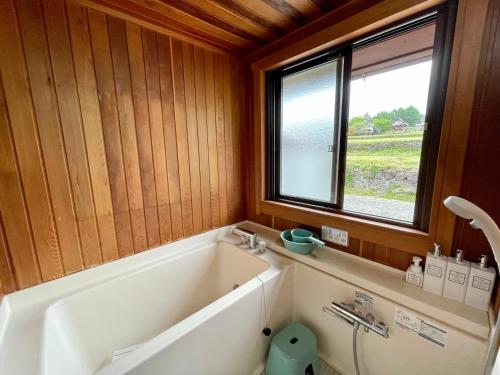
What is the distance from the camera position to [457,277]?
34.6 inches

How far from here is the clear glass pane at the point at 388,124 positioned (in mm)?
1081

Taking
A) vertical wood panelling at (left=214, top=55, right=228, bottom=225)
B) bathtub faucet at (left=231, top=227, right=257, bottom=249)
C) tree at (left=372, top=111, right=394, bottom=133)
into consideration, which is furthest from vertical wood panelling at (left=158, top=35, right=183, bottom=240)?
tree at (left=372, top=111, right=394, bottom=133)

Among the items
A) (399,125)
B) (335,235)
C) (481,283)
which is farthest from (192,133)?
(481,283)

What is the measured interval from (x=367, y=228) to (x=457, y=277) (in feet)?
1.30

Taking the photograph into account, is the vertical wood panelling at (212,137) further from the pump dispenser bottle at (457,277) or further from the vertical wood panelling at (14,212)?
the pump dispenser bottle at (457,277)

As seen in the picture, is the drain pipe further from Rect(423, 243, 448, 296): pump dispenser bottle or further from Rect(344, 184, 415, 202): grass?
Rect(344, 184, 415, 202): grass

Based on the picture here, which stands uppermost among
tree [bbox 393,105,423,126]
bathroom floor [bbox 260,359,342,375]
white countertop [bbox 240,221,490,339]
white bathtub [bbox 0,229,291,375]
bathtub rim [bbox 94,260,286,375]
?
tree [bbox 393,105,423,126]

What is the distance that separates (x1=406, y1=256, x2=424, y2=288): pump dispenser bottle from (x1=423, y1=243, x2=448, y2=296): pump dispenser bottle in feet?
0.08

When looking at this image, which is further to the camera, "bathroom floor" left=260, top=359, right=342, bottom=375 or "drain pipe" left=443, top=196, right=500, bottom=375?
"bathroom floor" left=260, top=359, right=342, bottom=375

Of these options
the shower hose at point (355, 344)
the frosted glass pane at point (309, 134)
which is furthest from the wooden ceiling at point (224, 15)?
the shower hose at point (355, 344)

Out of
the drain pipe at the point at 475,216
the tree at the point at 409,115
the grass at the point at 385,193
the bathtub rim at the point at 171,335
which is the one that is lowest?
the bathtub rim at the point at 171,335

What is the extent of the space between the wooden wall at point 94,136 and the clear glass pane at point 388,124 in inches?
40.9

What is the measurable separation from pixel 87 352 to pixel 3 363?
419 millimetres

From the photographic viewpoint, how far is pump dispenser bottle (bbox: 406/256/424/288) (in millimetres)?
981
